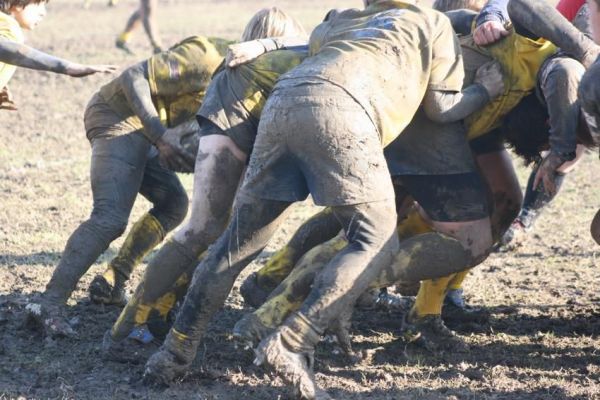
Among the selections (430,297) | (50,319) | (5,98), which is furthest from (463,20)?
(50,319)

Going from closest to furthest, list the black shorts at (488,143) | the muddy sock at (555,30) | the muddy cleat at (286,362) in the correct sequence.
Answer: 1. the muddy cleat at (286,362)
2. the muddy sock at (555,30)
3. the black shorts at (488,143)

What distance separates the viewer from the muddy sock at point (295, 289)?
519 centimetres

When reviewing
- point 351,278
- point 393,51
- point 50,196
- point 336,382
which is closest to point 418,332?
point 336,382

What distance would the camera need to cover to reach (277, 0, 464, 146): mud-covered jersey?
16.1ft

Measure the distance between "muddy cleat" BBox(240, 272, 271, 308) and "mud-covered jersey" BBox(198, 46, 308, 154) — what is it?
99cm

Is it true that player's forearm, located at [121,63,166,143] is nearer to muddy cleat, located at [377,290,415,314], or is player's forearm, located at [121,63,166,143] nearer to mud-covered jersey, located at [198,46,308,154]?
mud-covered jersey, located at [198,46,308,154]

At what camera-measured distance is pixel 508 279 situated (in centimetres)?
751

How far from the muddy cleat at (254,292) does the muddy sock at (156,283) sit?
456 mm

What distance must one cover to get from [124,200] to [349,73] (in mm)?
1864

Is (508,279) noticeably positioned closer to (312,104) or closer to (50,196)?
(312,104)

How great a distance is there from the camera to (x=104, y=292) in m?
6.62

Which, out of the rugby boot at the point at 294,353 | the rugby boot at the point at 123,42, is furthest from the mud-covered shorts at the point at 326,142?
the rugby boot at the point at 123,42

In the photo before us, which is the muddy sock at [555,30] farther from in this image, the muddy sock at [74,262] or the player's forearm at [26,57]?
the muddy sock at [74,262]

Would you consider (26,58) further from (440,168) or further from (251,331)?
(440,168)
